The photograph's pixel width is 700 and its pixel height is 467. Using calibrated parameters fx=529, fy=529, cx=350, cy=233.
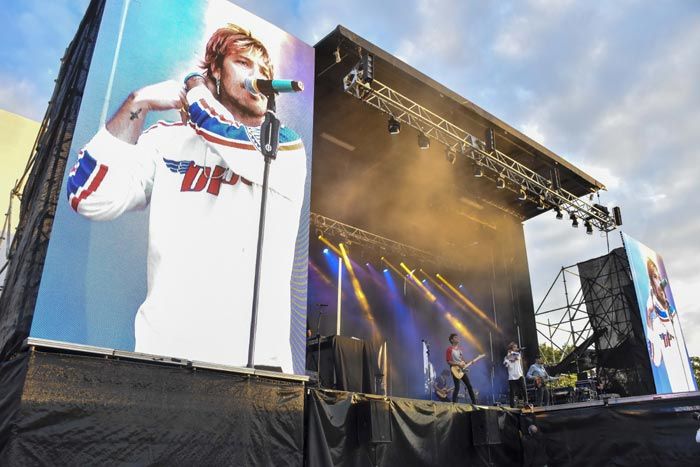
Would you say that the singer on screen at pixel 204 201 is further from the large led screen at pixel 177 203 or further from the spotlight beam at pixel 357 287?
the spotlight beam at pixel 357 287

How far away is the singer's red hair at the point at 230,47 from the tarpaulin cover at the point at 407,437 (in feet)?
14.8

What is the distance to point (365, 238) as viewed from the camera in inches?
572

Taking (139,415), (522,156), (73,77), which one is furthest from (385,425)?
(522,156)

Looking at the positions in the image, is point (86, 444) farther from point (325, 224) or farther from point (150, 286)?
point (325, 224)

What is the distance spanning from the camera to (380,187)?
13.5 metres

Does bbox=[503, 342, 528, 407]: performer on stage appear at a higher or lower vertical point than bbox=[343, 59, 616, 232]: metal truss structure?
lower

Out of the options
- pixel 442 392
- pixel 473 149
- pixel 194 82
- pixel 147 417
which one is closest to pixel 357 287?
pixel 442 392

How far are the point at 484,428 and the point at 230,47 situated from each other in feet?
22.2

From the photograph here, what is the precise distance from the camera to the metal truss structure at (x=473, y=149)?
31.3 feet

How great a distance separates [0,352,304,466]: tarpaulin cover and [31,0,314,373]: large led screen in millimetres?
348

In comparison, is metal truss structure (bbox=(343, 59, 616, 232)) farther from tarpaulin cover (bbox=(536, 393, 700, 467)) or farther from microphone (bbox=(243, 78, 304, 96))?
tarpaulin cover (bbox=(536, 393, 700, 467))

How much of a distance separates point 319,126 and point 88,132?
6211 millimetres

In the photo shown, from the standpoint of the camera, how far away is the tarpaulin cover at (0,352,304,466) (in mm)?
4461

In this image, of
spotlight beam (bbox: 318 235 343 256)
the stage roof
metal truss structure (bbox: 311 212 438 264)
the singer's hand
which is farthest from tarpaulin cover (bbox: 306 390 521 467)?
→ spotlight beam (bbox: 318 235 343 256)
